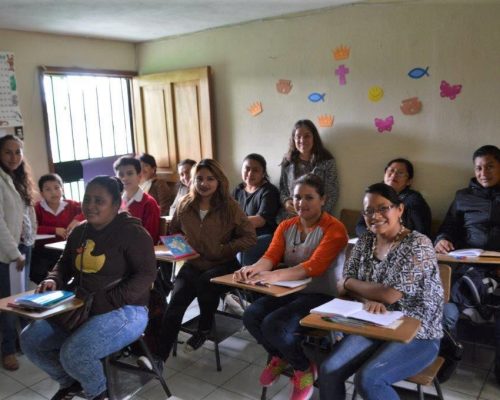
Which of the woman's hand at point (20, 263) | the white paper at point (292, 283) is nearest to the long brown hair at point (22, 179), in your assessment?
the woman's hand at point (20, 263)

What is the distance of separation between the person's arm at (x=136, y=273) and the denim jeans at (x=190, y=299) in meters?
0.48

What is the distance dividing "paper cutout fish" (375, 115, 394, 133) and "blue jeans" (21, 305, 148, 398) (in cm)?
240

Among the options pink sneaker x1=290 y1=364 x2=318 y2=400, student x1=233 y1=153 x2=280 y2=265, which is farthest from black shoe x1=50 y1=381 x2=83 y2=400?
student x1=233 y1=153 x2=280 y2=265

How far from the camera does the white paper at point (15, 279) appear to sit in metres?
2.91

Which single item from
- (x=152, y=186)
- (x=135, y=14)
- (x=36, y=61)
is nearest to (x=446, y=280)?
(x=152, y=186)

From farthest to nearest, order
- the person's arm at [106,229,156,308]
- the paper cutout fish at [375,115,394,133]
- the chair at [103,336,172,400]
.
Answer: the paper cutout fish at [375,115,394,133]
the chair at [103,336,172,400]
the person's arm at [106,229,156,308]

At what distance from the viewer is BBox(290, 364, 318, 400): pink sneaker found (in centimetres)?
229

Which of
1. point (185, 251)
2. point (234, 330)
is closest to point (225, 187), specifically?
point (185, 251)

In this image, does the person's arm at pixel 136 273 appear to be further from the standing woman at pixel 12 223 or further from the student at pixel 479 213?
the student at pixel 479 213

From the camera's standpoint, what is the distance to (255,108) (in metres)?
4.47

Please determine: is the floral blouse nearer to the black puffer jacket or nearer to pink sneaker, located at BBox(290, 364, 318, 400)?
pink sneaker, located at BBox(290, 364, 318, 400)

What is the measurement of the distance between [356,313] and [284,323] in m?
0.54

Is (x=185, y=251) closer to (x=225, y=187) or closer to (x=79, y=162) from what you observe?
(x=225, y=187)

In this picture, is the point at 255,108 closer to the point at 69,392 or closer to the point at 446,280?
the point at 446,280
